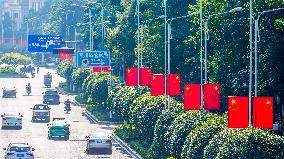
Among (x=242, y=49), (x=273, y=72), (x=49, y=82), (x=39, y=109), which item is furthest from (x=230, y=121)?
(x=49, y=82)

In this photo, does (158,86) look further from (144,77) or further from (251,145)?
(251,145)

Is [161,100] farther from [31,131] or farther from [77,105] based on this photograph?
[77,105]

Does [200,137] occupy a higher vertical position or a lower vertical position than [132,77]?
lower

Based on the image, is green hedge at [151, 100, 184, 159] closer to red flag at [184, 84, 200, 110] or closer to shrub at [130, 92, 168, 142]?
shrub at [130, 92, 168, 142]

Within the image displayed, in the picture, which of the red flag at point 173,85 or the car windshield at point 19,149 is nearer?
the car windshield at point 19,149

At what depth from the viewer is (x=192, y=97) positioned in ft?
215

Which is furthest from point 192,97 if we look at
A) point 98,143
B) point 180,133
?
point 98,143

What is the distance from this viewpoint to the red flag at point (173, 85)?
7506 centimetres

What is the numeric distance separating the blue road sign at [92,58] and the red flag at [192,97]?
49.1 metres

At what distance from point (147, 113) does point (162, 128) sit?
6.86 m

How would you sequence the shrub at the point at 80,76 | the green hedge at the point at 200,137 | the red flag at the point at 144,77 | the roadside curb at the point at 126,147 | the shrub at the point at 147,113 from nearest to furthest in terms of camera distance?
the green hedge at the point at 200,137
the shrub at the point at 147,113
the roadside curb at the point at 126,147
the red flag at the point at 144,77
the shrub at the point at 80,76

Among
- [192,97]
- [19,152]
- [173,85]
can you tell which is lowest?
[19,152]

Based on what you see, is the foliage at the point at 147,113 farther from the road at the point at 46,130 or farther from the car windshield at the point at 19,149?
the car windshield at the point at 19,149

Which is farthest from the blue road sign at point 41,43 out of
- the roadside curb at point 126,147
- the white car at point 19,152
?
the white car at point 19,152
